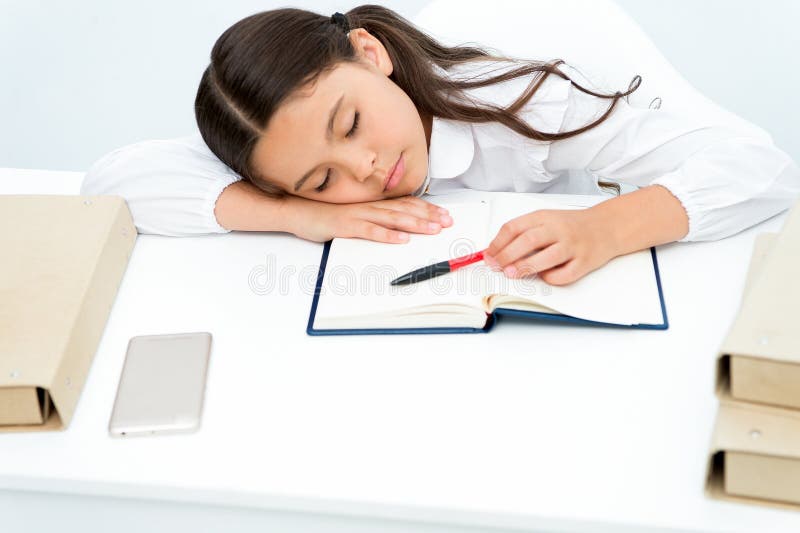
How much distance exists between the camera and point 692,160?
1.11 metres

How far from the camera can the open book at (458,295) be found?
0.97m

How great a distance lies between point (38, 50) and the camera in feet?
7.91

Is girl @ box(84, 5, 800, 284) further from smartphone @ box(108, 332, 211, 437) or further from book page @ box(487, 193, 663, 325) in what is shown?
smartphone @ box(108, 332, 211, 437)

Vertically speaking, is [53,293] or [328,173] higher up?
[328,173]

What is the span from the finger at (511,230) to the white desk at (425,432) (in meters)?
0.09

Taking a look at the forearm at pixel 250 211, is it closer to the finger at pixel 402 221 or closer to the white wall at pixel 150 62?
the finger at pixel 402 221

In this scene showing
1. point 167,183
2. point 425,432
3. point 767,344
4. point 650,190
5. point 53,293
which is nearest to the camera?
point 767,344

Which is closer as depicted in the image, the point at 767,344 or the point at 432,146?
the point at 767,344

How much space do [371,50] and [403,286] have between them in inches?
13.0

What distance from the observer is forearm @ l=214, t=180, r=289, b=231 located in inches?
45.3

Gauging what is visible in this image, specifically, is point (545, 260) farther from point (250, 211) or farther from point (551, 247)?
point (250, 211)

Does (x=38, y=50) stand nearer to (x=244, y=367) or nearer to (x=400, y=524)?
(x=244, y=367)

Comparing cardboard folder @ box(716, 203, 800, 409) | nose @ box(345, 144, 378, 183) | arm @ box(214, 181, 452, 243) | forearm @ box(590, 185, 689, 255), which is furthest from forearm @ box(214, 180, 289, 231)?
cardboard folder @ box(716, 203, 800, 409)

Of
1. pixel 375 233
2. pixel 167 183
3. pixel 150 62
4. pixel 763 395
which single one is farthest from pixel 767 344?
pixel 150 62
